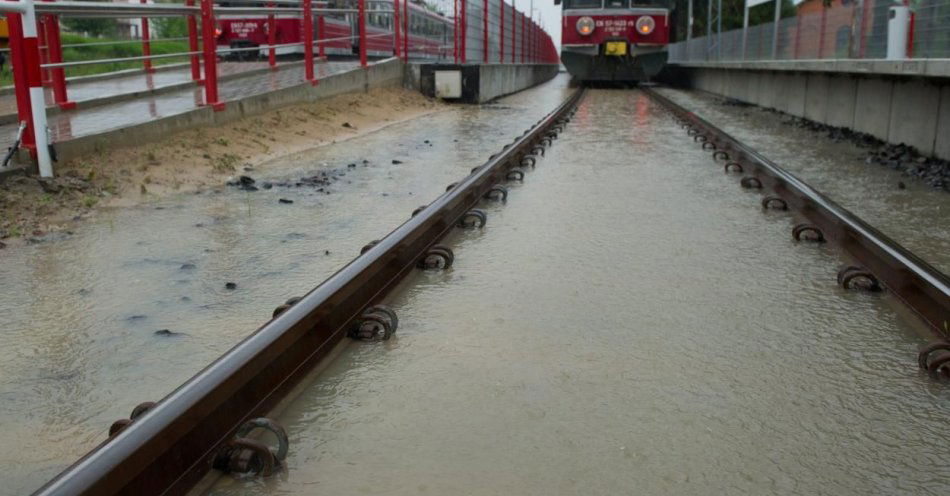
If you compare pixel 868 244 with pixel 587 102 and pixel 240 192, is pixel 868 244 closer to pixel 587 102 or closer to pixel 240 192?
pixel 240 192

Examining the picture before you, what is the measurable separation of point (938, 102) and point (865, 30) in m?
2.18

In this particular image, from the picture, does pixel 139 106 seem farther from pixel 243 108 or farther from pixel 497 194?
pixel 497 194

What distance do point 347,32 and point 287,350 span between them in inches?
735

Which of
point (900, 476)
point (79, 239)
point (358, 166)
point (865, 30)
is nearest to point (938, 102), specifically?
point (865, 30)

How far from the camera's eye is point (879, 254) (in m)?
3.57

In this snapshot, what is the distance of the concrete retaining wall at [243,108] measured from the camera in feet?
19.7

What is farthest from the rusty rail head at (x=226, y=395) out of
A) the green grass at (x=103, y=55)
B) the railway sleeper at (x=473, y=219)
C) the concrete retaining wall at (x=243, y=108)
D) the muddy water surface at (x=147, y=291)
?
the green grass at (x=103, y=55)

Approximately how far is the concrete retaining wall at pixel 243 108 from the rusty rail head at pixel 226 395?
11.4 feet

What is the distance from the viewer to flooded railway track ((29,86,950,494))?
1728 millimetres

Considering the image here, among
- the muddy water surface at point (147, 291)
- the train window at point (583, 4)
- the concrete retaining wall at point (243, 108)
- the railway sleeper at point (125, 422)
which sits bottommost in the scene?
the muddy water surface at point (147, 291)

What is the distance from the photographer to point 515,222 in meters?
4.77

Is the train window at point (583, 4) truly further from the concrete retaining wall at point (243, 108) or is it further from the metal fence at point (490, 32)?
the concrete retaining wall at point (243, 108)

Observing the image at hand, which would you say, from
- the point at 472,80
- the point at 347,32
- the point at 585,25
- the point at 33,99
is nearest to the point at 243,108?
the point at 33,99

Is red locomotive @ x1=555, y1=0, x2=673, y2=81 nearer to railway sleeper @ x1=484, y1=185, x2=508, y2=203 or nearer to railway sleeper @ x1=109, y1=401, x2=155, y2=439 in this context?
railway sleeper @ x1=484, y1=185, x2=508, y2=203
